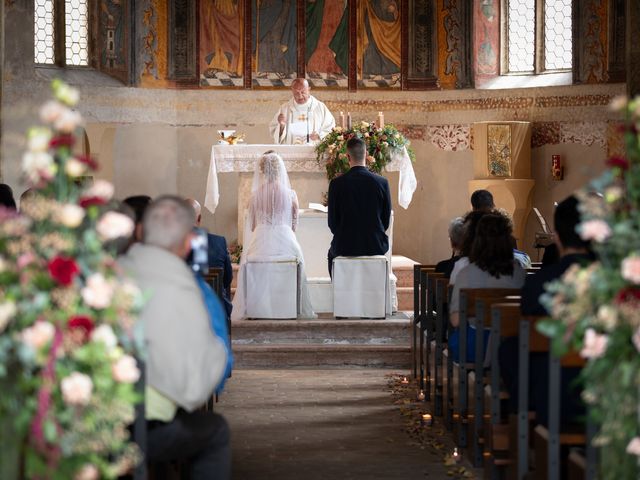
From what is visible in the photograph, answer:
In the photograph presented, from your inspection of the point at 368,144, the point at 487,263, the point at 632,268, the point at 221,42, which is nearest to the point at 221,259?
Result: the point at 487,263

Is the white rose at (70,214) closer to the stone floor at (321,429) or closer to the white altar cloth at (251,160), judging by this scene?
the stone floor at (321,429)

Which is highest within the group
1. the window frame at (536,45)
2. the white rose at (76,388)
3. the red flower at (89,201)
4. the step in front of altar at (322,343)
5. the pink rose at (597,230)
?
the window frame at (536,45)

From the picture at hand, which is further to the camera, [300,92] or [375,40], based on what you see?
[375,40]

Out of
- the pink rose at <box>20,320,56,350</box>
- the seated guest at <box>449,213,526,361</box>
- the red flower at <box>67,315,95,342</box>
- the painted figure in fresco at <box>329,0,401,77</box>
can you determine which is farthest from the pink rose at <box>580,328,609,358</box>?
the painted figure in fresco at <box>329,0,401,77</box>

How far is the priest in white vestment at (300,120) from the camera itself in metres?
13.3

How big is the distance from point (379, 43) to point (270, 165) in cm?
618

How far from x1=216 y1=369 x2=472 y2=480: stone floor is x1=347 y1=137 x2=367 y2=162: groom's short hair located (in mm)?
1870

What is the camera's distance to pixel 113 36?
1555 centimetres

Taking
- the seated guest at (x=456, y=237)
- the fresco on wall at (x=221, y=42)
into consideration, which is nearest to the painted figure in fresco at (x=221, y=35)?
the fresco on wall at (x=221, y=42)

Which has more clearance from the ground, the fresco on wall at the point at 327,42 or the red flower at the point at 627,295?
the fresco on wall at the point at 327,42

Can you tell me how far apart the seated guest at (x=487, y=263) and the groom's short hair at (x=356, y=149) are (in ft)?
12.3

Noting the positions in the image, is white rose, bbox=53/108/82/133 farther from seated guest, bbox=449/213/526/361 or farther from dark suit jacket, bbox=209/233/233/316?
dark suit jacket, bbox=209/233/233/316

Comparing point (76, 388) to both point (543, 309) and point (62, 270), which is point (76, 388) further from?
point (543, 309)

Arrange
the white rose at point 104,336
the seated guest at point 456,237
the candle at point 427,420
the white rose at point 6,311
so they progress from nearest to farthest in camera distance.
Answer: the white rose at point 6,311
the white rose at point 104,336
the candle at point 427,420
the seated guest at point 456,237
